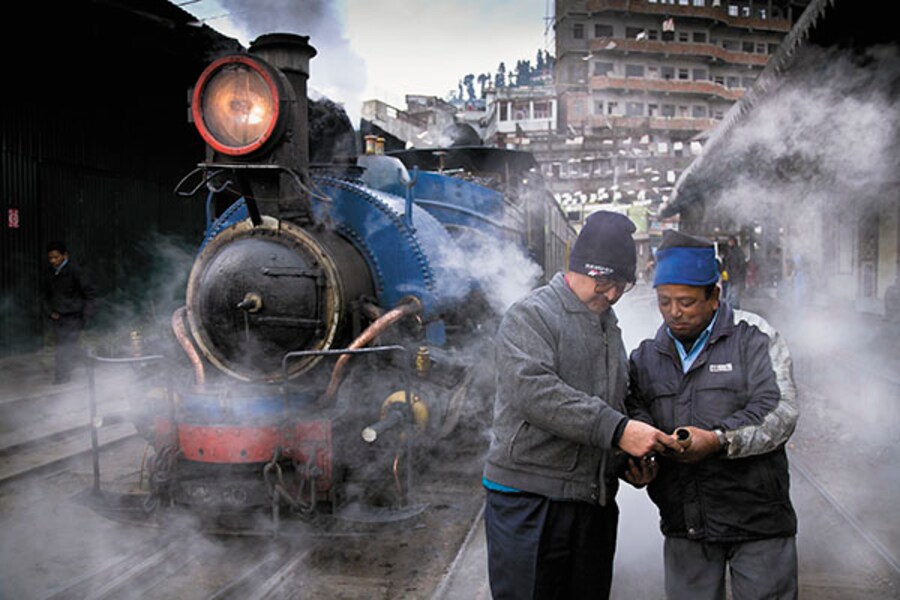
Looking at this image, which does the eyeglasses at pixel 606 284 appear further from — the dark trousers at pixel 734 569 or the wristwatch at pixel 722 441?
the dark trousers at pixel 734 569

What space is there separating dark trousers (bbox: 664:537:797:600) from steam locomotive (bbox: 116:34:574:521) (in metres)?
1.99

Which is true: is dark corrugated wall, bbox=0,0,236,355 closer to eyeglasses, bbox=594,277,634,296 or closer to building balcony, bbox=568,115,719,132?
eyeglasses, bbox=594,277,634,296

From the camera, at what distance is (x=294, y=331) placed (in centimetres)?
412

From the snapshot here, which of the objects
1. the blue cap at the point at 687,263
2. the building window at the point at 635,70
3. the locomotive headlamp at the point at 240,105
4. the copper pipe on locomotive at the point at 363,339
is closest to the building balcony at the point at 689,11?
the building window at the point at 635,70

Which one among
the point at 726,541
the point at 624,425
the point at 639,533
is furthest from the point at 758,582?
the point at 639,533

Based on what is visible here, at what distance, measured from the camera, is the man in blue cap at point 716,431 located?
2.16 m

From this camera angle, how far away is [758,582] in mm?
2170

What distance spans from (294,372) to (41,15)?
24.7 feet

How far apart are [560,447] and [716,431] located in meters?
0.48

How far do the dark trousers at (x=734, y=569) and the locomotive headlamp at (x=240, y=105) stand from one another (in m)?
2.87

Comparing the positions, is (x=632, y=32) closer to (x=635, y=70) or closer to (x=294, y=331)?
(x=635, y=70)

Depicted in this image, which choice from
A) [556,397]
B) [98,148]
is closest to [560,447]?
[556,397]

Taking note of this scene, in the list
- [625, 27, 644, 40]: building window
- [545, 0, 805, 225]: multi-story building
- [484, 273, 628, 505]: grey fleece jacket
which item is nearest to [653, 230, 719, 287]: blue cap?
[484, 273, 628, 505]: grey fleece jacket

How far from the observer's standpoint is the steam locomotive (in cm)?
383
